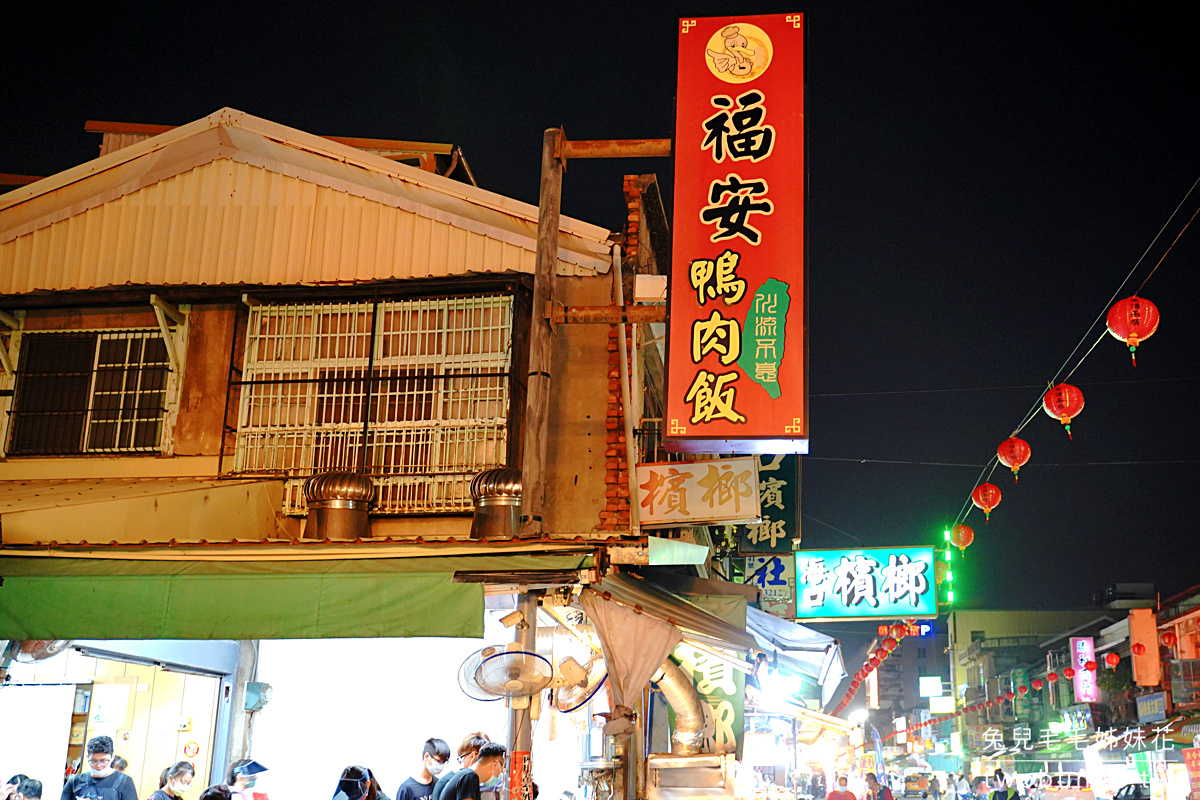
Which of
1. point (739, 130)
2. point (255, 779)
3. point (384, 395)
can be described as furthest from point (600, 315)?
point (255, 779)

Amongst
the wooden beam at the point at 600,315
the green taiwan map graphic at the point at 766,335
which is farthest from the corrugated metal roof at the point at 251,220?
the green taiwan map graphic at the point at 766,335

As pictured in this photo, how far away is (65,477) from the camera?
14.1 metres

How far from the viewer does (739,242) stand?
12.0m

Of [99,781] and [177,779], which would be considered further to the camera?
[99,781]

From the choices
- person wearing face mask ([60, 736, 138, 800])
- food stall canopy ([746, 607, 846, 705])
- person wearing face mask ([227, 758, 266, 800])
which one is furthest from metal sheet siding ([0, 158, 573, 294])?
food stall canopy ([746, 607, 846, 705])

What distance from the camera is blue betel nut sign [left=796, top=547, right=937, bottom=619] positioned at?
19016 mm

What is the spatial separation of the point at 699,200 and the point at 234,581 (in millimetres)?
6686

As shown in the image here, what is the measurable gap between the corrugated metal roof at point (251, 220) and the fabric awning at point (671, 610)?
4.78 m

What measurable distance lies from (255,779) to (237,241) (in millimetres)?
7879

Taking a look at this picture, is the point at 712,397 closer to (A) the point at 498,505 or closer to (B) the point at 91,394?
(A) the point at 498,505

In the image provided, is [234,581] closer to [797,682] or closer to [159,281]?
[159,281]

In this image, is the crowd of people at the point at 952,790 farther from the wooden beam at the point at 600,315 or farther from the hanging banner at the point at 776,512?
the wooden beam at the point at 600,315

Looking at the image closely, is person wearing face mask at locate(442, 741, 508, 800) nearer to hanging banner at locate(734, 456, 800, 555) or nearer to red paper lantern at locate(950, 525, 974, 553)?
hanging banner at locate(734, 456, 800, 555)

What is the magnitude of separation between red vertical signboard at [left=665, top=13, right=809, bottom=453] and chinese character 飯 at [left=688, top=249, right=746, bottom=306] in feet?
0.04
